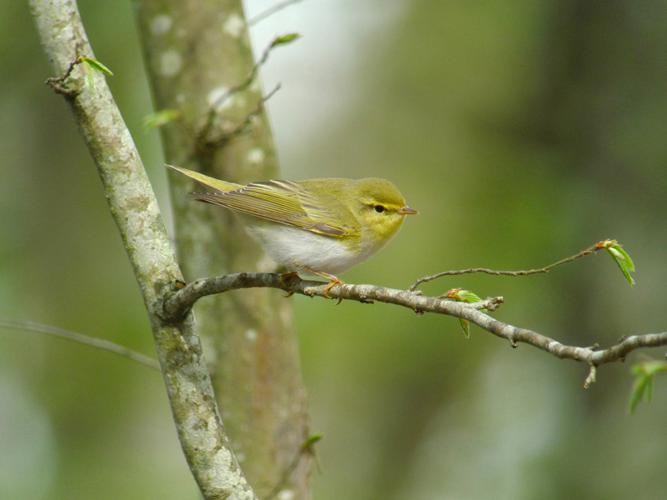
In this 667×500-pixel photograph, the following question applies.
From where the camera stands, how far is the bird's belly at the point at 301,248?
373cm

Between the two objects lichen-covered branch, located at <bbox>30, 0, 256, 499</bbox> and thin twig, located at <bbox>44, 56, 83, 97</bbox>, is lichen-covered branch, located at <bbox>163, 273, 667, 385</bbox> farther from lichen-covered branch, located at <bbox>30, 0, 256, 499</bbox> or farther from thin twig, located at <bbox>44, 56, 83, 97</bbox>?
thin twig, located at <bbox>44, 56, 83, 97</bbox>

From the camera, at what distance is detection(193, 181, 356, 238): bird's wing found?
145 inches

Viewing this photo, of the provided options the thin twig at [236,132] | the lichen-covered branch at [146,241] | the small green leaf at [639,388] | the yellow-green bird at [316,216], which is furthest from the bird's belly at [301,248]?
the small green leaf at [639,388]

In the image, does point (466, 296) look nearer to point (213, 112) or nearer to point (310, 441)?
point (310, 441)

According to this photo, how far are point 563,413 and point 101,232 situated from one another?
5.05 metres

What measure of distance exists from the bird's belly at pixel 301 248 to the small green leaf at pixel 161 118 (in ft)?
2.31

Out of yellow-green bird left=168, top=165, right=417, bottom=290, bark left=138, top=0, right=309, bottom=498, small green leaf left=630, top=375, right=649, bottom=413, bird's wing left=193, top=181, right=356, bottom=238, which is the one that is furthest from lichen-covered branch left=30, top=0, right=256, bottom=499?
small green leaf left=630, top=375, right=649, bottom=413

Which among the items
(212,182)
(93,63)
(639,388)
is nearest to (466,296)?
(639,388)

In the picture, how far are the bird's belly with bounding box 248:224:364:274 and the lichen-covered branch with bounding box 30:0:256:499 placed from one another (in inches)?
40.6

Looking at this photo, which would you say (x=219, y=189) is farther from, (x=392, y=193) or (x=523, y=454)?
(x=523, y=454)

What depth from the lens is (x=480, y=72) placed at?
28.8 ft

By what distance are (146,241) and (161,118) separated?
4.18ft

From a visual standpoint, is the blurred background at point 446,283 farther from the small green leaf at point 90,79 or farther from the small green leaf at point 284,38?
the small green leaf at point 90,79

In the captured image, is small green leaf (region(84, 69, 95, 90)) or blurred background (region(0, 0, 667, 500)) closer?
small green leaf (region(84, 69, 95, 90))
